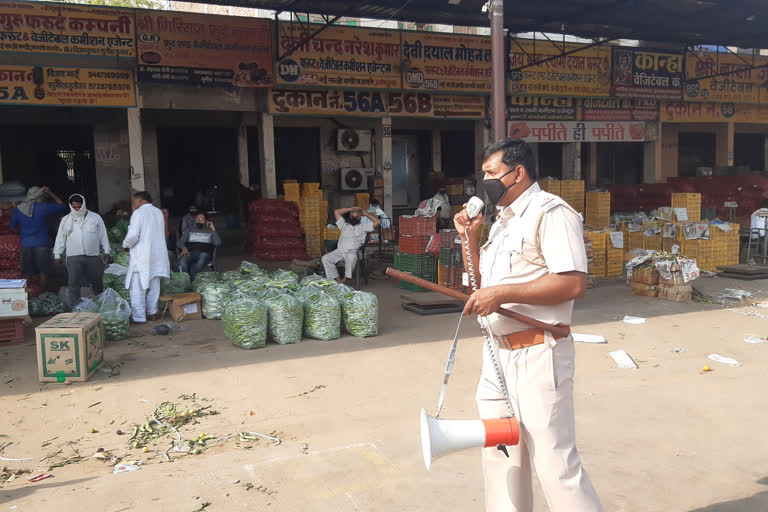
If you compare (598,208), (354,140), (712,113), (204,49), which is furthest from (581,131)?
(204,49)

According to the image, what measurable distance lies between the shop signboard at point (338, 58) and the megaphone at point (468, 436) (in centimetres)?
1259

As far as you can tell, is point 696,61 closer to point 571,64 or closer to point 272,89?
point 571,64

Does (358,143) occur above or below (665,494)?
above

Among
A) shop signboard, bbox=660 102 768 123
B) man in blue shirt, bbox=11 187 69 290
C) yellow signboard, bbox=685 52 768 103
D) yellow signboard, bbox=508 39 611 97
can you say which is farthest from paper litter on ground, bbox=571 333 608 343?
yellow signboard, bbox=685 52 768 103

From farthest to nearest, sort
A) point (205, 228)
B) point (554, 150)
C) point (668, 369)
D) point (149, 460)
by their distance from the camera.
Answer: point (554, 150), point (205, 228), point (668, 369), point (149, 460)

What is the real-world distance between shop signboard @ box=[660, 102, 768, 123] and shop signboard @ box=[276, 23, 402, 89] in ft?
31.9

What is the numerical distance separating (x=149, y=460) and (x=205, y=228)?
654 centimetres

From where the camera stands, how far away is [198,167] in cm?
2042

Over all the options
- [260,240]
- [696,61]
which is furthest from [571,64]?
[260,240]

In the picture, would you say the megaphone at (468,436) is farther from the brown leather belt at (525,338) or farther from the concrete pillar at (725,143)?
the concrete pillar at (725,143)

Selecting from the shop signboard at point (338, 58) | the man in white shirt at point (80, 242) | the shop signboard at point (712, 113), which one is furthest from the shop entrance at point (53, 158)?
the shop signboard at point (712, 113)

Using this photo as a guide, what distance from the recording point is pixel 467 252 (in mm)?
3338

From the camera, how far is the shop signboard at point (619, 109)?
63.4 feet

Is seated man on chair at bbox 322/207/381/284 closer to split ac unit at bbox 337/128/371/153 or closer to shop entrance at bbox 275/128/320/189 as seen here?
split ac unit at bbox 337/128/371/153
